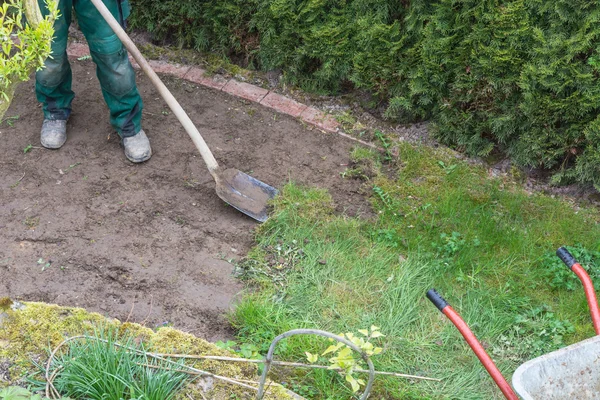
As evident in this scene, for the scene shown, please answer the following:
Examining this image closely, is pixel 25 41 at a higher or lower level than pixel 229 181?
higher

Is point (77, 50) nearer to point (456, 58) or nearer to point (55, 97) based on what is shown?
point (55, 97)

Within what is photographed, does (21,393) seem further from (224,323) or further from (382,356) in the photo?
(382,356)

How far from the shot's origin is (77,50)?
5305 mm

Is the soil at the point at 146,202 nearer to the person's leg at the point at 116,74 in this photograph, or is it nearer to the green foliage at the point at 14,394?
the person's leg at the point at 116,74

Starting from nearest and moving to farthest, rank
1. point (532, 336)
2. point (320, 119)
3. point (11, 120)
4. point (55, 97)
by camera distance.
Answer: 1. point (532, 336)
2. point (55, 97)
3. point (11, 120)
4. point (320, 119)

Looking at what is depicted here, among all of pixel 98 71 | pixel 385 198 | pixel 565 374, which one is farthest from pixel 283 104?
pixel 565 374

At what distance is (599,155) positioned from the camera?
394 centimetres

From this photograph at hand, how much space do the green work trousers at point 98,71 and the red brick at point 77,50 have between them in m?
0.92

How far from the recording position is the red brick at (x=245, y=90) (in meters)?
4.96

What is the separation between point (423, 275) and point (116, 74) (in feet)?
7.42

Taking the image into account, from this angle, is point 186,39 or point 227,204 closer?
point 227,204

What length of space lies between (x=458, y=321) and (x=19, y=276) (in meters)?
2.33

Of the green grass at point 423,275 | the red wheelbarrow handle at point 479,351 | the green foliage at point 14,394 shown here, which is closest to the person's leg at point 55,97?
the green grass at point 423,275

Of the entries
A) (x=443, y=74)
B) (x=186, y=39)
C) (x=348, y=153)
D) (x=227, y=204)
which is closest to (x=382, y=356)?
(x=227, y=204)
